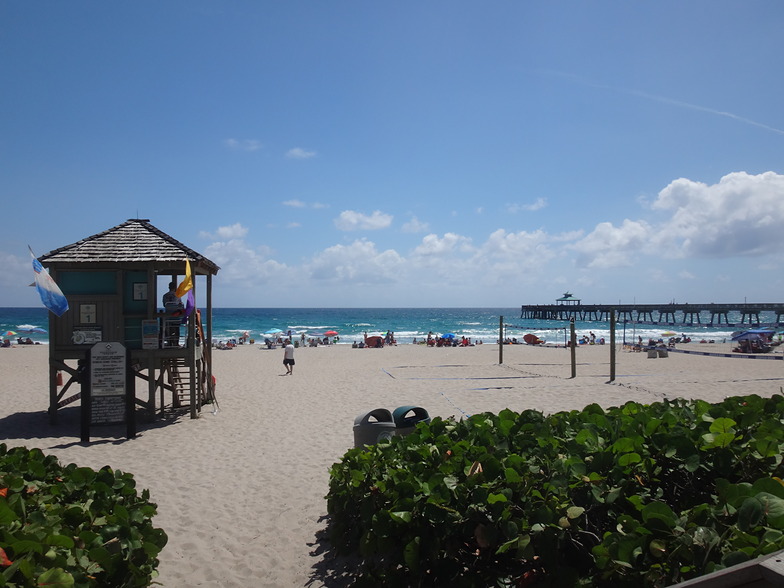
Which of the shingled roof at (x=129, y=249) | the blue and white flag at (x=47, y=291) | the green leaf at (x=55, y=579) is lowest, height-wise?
the green leaf at (x=55, y=579)

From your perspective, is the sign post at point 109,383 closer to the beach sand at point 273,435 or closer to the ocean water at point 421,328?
the beach sand at point 273,435

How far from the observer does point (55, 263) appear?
32.8 ft

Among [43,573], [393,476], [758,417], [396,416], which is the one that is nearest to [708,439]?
[758,417]

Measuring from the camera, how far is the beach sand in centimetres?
470

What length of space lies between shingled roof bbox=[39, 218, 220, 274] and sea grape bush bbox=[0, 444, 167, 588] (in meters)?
7.41

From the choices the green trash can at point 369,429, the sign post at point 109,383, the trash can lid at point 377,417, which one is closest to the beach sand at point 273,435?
the sign post at point 109,383

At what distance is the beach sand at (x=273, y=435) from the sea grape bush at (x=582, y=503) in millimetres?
1310

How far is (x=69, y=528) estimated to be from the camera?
2.55 m

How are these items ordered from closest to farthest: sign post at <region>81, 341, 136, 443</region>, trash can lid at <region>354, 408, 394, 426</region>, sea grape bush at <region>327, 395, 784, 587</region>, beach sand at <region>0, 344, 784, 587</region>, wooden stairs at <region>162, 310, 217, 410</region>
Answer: sea grape bush at <region>327, 395, 784, 587</region>, beach sand at <region>0, 344, 784, 587</region>, trash can lid at <region>354, 408, 394, 426</region>, sign post at <region>81, 341, 136, 443</region>, wooden stairs at <region>162, 310, 217, 410</region>

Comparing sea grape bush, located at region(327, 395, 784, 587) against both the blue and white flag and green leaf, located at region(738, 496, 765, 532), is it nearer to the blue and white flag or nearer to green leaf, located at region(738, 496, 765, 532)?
green leaf, located at region(738, 496, 765, 532)

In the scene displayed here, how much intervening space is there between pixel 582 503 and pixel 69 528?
8.37 feet

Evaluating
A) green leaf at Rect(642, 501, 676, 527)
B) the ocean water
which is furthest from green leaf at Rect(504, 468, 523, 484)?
the ocean water

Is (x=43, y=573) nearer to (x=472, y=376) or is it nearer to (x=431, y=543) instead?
(x=431, y=543)

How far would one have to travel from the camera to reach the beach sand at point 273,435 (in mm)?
→ 4695
